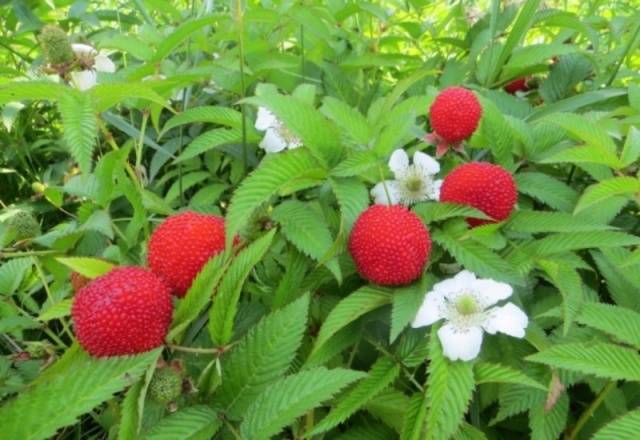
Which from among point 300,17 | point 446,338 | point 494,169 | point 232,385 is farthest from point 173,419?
point 300,17

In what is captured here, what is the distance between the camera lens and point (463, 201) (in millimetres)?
887

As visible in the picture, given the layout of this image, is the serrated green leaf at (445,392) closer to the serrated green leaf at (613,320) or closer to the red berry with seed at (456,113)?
the serrated green leaf at (613,320)

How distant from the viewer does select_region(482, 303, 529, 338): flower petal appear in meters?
0.77

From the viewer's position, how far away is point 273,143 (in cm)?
106

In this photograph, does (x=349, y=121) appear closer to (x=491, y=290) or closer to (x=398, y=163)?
(x=398, y=163)

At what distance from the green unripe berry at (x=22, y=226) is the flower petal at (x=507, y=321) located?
74 centimetres

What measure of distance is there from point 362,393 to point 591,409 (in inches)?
12.2

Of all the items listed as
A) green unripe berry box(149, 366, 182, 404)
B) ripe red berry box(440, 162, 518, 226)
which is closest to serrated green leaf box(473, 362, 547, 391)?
ripe red berry box(440, 162, 518, 226)

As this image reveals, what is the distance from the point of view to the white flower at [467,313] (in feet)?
2.42

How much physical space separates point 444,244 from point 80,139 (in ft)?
1.53

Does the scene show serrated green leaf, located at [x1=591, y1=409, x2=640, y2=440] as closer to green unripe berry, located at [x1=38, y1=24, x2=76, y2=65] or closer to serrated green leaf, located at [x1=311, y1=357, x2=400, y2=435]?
serrated green leaf, located at [x1=311, y1=357, x2=400, y2=435]

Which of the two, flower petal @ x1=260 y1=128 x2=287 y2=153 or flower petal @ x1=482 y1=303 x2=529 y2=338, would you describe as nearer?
flower petal @ x1=482 y1=303 x2=529 y2=338

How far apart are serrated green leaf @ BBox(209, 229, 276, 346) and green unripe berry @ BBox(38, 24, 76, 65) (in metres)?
0.60

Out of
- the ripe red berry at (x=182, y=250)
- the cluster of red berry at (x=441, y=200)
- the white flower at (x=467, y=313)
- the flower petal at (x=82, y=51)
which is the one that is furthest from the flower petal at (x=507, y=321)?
the flower petal at (x=82, y=51)
